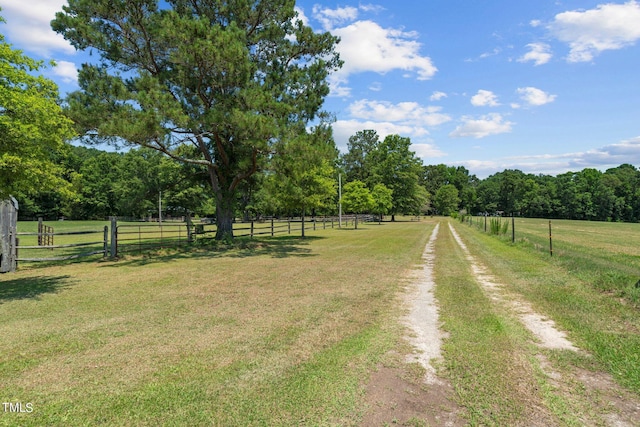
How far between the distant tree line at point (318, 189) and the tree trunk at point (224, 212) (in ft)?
3.05

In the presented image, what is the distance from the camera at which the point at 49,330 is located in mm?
5238

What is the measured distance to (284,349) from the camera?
4.45 m

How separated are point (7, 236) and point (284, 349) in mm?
10382

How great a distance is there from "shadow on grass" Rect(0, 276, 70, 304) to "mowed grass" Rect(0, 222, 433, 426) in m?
0.03

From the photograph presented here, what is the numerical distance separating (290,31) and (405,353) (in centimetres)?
1679

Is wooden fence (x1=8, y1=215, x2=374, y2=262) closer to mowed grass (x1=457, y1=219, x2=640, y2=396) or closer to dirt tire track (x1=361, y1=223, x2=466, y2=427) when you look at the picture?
dirt tire track (x1=361, y1=223, x2=466, y2=427)

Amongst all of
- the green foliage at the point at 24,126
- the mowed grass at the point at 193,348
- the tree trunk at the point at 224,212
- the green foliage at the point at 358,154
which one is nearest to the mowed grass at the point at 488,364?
the mowed grass at the point at 193,348

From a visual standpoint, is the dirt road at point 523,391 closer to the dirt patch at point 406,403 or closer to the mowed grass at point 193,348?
the dirt patch at point 406,403

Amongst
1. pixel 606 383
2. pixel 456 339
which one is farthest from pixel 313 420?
pixel 606 383

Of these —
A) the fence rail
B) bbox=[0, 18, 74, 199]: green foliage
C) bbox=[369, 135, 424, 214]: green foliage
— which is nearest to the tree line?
bbox=[0, 18, 74, 199]: green foliage

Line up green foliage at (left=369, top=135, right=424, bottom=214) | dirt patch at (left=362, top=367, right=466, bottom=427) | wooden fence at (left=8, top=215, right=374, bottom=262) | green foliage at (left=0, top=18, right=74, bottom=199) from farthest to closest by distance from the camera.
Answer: green foliage at (left=369, top=135, right=424, bottom=214) → wooden fence at (left=8, top=215, right=374, bottom=262) → green foliage at (left=0, top=18, right=74, bottom=199) → dirt patch at (left=362, top=367, right=466, bottom=427)

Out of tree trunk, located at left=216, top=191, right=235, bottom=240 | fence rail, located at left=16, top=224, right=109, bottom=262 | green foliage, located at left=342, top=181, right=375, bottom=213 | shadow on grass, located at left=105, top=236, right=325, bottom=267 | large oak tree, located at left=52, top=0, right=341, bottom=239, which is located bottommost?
shadow on grass, located at left=105, top=236, right=325, bottom=267

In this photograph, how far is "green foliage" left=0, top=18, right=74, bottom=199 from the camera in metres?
6.57

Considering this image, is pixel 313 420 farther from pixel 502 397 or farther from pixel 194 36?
pixel 194 36
